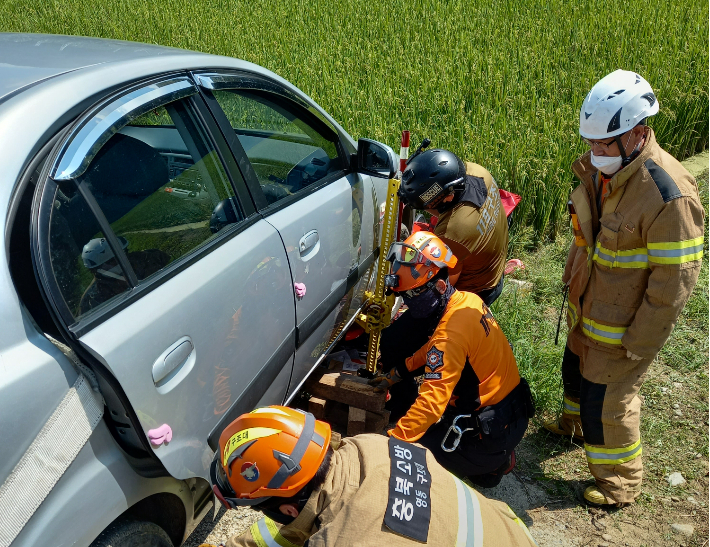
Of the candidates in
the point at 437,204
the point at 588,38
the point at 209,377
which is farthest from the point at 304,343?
the point at 588,38

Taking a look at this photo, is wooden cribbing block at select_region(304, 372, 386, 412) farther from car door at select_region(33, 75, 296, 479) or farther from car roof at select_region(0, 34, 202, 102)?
car roof at select_region(0, 34, 202, 102)

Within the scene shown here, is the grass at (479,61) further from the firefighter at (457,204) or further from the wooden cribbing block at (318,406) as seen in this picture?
the wooden cribbing block at (318,406)

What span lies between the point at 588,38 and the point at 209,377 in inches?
316

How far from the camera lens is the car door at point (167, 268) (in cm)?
162

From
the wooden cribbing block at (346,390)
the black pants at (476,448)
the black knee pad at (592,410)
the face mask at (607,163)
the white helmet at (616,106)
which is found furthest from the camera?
the wooden cribbing block at (346,390)

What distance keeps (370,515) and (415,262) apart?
136 centimetres

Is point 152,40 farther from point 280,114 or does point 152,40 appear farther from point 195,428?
point 195,428

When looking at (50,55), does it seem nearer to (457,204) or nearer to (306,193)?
(306,193)

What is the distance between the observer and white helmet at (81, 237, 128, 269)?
1668mm

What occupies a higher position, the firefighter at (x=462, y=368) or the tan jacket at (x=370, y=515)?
the tan jacket at (x=370, y=515)

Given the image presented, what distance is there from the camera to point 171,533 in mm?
2092

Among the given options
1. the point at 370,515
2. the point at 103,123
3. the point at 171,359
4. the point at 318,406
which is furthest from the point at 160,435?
the point at 318,406

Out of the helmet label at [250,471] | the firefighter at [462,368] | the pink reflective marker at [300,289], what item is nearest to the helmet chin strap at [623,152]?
the firefighter at [462,368]

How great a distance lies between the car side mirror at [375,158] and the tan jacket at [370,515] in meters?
1.74
